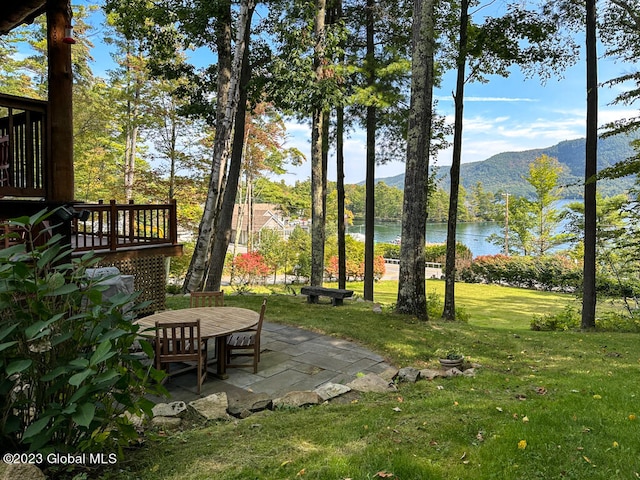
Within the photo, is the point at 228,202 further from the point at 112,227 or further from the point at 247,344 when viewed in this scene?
the point at 247,344

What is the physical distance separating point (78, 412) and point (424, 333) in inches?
215

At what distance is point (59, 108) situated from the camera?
14.0 feet

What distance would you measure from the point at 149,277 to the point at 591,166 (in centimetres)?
961

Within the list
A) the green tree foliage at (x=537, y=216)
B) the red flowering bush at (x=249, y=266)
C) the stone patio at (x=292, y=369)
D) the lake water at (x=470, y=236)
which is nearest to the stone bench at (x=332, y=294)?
the stone patio at (x=292, y=369)

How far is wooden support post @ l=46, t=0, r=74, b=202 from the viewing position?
425cm

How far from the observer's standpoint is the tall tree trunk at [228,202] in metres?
9.61

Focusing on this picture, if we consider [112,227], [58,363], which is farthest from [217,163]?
[58,363]

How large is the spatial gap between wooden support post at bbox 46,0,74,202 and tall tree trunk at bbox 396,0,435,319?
529cm

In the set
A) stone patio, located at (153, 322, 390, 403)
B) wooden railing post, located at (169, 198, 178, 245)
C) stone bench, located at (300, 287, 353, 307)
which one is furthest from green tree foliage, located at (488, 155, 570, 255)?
wooden railing post, located at (169, 198, 178, 245)

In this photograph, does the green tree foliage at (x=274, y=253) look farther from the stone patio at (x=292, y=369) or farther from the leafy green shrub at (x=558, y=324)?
the stone patio at (x=292, y=369)

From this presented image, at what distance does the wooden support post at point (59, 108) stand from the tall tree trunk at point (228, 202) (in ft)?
17.1

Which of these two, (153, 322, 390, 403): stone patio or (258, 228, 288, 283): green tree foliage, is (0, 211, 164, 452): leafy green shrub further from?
(258, 228, 288, 283): green tree foliage

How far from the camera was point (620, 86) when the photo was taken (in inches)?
325

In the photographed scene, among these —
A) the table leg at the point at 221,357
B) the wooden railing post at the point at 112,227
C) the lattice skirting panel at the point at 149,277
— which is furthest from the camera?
the lattice skirting panel at the point at 149,277
